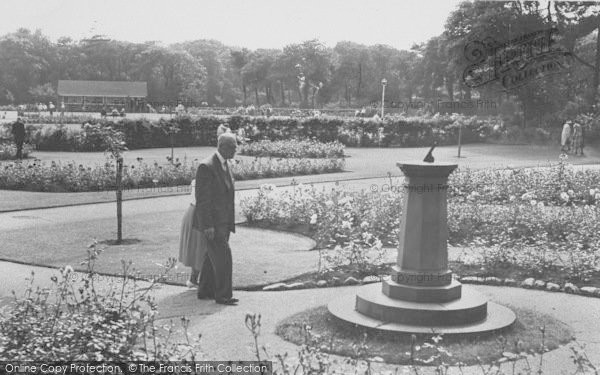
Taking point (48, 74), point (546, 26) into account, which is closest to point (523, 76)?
point (546, 26)

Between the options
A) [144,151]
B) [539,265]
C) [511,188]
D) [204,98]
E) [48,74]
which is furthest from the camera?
[204,98]

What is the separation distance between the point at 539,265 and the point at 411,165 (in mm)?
3014

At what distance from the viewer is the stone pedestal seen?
6.39 m

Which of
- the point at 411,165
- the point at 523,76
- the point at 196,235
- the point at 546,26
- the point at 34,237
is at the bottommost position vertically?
the point at 34,237

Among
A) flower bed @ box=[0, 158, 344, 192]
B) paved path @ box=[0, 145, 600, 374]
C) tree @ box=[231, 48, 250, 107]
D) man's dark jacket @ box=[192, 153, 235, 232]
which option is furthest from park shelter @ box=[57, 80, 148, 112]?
man's dark jacket @ box=[192, 153, 235, 232]

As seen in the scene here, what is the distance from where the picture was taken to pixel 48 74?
235 feet

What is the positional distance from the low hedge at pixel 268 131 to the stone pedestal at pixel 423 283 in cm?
2465

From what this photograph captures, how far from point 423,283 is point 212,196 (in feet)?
7.27

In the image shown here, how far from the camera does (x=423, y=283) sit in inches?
261

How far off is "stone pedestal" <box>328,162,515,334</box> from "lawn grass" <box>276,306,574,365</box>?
0.45ft

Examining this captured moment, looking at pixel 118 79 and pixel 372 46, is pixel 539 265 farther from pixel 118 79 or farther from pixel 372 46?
pixel 372 46

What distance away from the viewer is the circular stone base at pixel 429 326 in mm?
6172

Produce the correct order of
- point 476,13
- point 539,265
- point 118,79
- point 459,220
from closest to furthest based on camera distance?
point 539,265
point 459,220
point 476,13
point 118,79

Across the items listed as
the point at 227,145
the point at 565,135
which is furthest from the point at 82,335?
the point at 565,135
